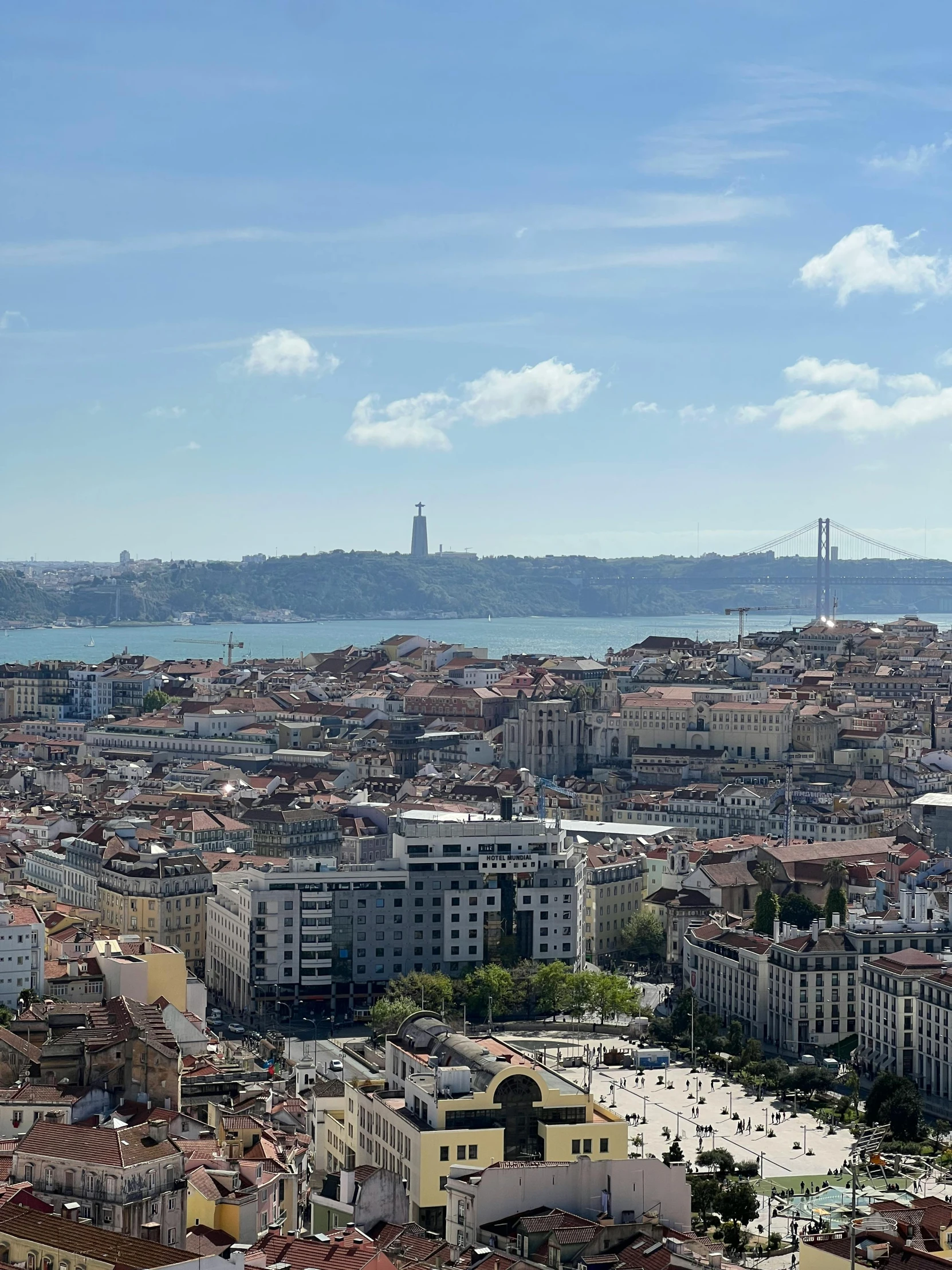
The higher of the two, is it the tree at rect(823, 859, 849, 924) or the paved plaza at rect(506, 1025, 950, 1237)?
the tree at rect(823, 859, 849, 924)

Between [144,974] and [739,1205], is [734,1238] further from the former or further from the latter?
[144,974]

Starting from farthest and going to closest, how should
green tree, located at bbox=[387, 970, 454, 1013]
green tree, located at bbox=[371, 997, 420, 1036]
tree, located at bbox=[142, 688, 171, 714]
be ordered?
1. tree, located at bbox=[142, 688, 171, 714]
2. green tree, located at bbox=[387, 970, 454, 1013]
3. green tree, located at bbox=[371, 997, 420, 1036]

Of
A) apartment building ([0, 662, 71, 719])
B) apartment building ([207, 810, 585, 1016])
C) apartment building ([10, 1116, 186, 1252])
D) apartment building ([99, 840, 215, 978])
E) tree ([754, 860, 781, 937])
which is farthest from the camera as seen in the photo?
apartment building ([0, 662, 71, 719])

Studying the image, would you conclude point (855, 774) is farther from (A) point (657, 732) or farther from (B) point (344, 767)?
(B) point (344, 767)

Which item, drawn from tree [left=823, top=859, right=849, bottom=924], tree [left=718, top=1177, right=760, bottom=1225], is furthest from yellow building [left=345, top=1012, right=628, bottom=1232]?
tree [left=823, top=859, right=849, bottom=924]

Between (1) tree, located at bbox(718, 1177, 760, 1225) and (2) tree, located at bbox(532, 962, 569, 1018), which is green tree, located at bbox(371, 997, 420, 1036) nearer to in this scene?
(2) tree, located at bbox(532, 962, 569, 1018)

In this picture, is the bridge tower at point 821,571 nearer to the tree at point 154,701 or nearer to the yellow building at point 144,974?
the tree at point 154,701

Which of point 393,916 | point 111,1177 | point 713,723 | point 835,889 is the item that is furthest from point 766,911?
point 713,723
